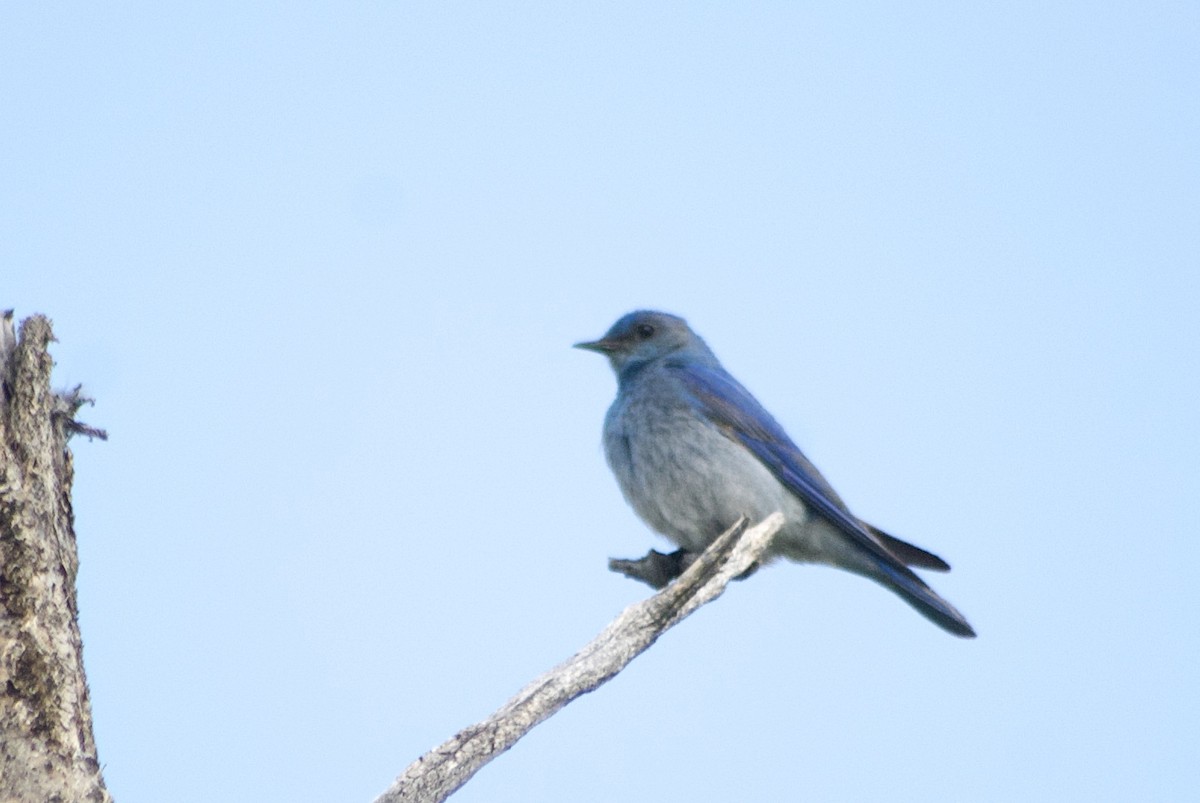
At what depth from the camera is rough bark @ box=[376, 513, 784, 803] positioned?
12.4 feet

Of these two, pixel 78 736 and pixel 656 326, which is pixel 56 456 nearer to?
pixel 78 736

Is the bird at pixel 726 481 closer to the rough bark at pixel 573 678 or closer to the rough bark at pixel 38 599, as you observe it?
the rough bark at pixel 573 678

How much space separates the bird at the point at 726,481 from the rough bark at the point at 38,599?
3784 mm

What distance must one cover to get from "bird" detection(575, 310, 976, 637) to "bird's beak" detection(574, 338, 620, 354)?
0.48 meters

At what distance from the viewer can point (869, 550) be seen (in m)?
7.75

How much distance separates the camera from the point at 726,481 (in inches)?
299

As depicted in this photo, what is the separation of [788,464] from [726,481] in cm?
60

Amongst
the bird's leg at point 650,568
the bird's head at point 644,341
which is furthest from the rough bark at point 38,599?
the bird's head at point 644,341

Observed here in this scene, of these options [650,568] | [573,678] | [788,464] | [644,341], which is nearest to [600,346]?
[644,341]

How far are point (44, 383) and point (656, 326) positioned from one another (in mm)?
5289

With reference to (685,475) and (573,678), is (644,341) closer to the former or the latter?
(685,475)

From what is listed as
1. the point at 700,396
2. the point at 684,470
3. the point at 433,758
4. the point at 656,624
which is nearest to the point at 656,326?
the point at 700,396

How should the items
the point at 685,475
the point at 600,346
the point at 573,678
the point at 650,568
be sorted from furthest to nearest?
the point at 600,346 → the point at 685,475 → the point at 650,568 → the point at 573,678

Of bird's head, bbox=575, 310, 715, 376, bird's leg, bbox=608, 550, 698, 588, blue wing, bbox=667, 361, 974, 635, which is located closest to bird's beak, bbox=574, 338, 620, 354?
bird's head, bbox=575, 310, 715, 376
